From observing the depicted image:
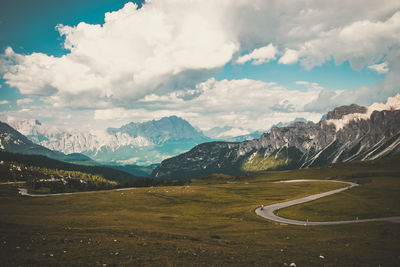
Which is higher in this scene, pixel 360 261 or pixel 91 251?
pixel 91 251

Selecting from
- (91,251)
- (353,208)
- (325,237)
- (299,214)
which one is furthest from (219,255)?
(353,208)

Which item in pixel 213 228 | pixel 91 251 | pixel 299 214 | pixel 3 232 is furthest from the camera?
pixel 299 214

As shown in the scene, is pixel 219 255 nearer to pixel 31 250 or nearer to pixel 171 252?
pixel 171 252

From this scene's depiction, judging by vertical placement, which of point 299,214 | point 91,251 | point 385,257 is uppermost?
point 91,251

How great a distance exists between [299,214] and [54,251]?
82.1 m

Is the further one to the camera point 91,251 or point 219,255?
point 219,255

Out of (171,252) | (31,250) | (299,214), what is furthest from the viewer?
(299,214)

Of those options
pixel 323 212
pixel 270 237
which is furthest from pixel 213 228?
pixel 323 212

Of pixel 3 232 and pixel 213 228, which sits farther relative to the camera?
pixel 213 228

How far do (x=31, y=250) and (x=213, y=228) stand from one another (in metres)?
45.0

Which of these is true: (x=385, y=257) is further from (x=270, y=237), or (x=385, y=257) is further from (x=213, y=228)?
(x=213, y=228)

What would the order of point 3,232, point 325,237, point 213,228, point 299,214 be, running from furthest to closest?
point 299,214 → point 213,228 → point 325,237 → point 3,232

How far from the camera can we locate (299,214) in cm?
9188

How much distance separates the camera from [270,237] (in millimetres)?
53344
